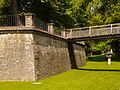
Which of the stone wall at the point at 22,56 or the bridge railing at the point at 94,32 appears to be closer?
the stone wall at the point at 22,56

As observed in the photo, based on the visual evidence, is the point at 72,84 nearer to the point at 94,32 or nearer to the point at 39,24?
the point at 39,24

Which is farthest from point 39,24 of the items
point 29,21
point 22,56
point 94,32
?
point 94,32

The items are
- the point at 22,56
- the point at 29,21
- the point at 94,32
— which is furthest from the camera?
the point at 94,32

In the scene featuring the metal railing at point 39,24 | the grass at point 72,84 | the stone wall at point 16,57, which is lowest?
the grass at point 72,84

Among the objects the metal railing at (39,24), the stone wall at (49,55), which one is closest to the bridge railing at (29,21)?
the metal railing at (39,24)

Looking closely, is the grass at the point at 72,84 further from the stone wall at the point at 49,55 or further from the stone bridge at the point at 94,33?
the stone bridge at the point at 94,33

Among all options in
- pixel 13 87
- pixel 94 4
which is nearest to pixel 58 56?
pixel 13 87

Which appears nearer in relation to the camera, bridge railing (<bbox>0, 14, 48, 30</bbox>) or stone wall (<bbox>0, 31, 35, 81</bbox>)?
stone wall (<bbox>0, 31, 35, 81</bbox>)

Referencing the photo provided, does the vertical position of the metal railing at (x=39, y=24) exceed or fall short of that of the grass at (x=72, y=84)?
it exceeds it

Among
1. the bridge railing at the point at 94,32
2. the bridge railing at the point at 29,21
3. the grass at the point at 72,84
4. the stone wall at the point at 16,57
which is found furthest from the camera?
the bridge railing at the point at 94,32

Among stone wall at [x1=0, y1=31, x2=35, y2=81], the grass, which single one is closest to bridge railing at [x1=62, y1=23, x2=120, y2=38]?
the grass

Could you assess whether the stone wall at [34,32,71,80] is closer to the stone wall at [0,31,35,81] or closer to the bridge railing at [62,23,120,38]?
the stone wall at [0,31,35,81]

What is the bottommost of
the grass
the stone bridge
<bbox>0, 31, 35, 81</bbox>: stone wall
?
the grass

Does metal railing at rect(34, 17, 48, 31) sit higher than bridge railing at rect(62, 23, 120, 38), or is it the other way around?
metal railing at rect(34, 17, 48, 31)
